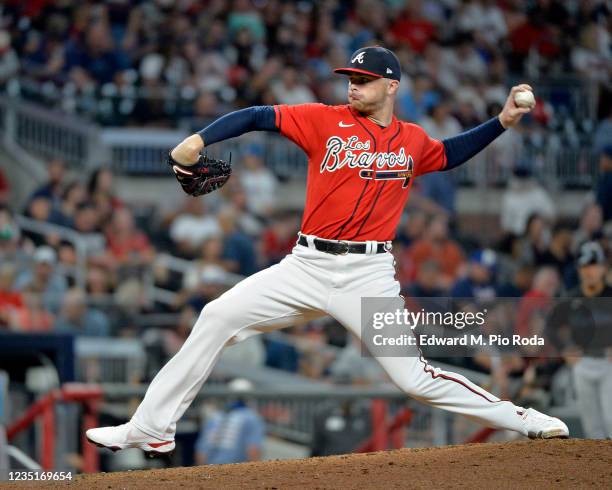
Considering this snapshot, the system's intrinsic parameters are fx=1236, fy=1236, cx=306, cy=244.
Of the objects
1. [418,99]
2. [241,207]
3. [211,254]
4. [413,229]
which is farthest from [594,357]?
[418,99]

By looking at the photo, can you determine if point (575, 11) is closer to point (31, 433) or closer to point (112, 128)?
point (112, 128)

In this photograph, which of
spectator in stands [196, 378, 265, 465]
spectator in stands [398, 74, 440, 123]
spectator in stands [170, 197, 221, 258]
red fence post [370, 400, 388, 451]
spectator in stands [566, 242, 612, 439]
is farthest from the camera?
spectator in stands [398, 74, 440, 123]

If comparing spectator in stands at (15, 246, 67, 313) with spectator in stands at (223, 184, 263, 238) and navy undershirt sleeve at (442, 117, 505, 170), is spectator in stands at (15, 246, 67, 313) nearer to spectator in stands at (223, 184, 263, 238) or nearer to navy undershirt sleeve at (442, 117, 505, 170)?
spectator in stands at (223, 184, 263, 238)

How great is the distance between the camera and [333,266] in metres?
5.55

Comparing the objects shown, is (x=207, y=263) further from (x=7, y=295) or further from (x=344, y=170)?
(x=344, y=170)

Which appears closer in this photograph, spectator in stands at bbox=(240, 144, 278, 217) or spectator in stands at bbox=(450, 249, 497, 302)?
spectator in stands at bbox=(450, 249, 497, 302)

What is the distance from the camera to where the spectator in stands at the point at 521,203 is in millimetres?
13523

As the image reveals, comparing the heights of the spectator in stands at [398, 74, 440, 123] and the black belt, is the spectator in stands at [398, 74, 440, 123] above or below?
above

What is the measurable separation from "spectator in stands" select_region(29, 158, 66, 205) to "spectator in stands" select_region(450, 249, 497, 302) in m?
3.98

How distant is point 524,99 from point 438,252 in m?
6.65

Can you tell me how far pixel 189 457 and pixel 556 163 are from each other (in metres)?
6.55

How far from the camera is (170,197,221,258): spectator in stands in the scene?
478 inches

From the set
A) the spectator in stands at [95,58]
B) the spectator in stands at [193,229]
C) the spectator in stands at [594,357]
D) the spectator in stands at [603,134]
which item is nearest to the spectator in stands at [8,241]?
the spectator in stands at [193,229]

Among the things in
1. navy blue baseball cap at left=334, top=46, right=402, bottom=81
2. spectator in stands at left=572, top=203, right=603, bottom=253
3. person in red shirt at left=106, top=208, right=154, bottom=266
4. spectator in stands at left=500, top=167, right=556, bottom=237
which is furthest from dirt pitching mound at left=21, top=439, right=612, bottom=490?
spectator in stands at left=500, top=167, right=556, bottom=237
